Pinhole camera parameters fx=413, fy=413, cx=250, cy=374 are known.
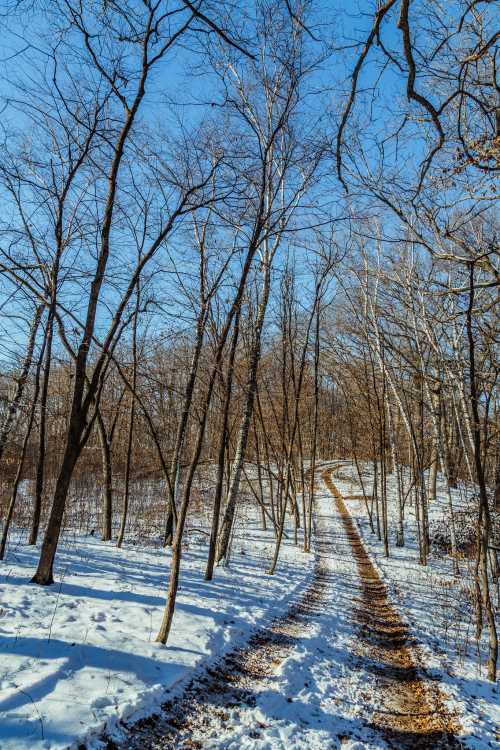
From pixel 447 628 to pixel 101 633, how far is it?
5.08 metres

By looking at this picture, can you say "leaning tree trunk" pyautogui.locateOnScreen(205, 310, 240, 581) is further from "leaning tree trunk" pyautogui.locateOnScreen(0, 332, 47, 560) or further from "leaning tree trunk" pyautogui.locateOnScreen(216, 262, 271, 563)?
"leaning tree trunk" pyautogui.locateOnScreen(0, 332, 47, 560)

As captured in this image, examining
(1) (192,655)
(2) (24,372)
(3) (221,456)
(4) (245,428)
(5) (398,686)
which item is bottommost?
(5) (398,686)

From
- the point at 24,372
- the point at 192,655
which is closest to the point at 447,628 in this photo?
the point at 192,655

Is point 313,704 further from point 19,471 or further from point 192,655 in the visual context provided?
point 19,471

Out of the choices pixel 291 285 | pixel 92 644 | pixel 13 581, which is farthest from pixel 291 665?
pixel 291 285

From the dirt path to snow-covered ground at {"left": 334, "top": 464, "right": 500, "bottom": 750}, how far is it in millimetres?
167

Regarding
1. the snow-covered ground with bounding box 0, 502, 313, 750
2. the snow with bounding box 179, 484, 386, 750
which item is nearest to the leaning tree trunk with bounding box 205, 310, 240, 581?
the snow-covered ground with bounding box 0, 502, 313, 750

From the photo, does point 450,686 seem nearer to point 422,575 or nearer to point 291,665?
point 291,665

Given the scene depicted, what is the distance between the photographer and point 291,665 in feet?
14.9

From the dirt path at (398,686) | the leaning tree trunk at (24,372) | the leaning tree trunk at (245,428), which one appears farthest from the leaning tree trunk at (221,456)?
the leaning tree trunk at (24,372)

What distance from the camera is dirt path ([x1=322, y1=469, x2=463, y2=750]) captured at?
139 inches

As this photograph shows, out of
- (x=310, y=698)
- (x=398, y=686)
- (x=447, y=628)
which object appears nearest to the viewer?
(x=310, y=698)

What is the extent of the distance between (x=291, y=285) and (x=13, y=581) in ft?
31.8

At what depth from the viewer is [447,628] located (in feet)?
20.7
